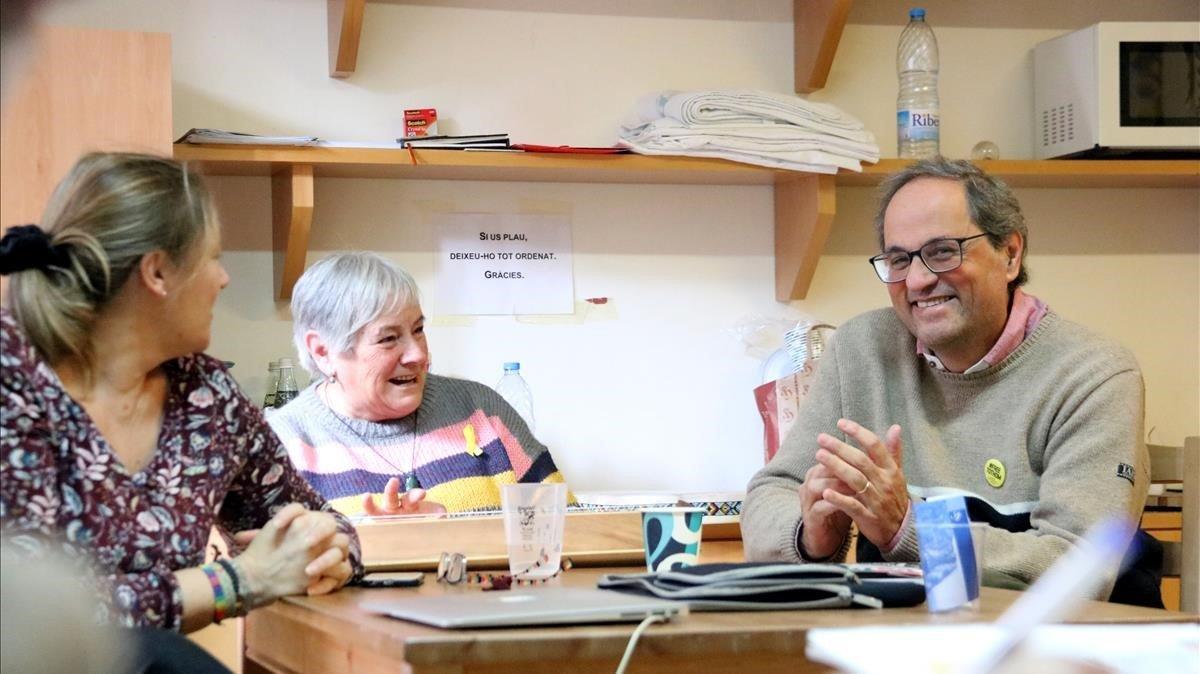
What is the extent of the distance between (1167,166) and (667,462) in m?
1.26

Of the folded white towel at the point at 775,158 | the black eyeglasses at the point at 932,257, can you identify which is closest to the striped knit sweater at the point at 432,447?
the folded white towel at the point at 775,158

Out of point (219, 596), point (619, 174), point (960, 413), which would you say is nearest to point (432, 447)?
point (619, 174)

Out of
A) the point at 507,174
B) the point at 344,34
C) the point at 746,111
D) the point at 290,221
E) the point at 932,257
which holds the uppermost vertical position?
the point at 344,34

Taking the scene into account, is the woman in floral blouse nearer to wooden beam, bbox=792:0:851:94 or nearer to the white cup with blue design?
the white cup with blue design

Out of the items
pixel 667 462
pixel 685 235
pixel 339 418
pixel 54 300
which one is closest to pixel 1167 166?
pixel 685 235

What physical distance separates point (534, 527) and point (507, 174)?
1501 mm

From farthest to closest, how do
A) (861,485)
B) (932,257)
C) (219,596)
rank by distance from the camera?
(932,257), (861,485), (219,596)

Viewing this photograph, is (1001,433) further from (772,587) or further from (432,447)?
(432,447)

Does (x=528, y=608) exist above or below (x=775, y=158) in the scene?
below

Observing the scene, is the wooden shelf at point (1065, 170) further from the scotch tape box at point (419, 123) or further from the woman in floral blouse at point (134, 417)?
the woman in floral blouse at point (134, 417)

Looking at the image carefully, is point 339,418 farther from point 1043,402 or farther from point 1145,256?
point 1145,256

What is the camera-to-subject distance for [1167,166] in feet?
9.81

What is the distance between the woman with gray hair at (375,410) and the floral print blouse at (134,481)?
935 mm

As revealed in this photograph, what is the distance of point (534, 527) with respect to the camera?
58.4 inches
